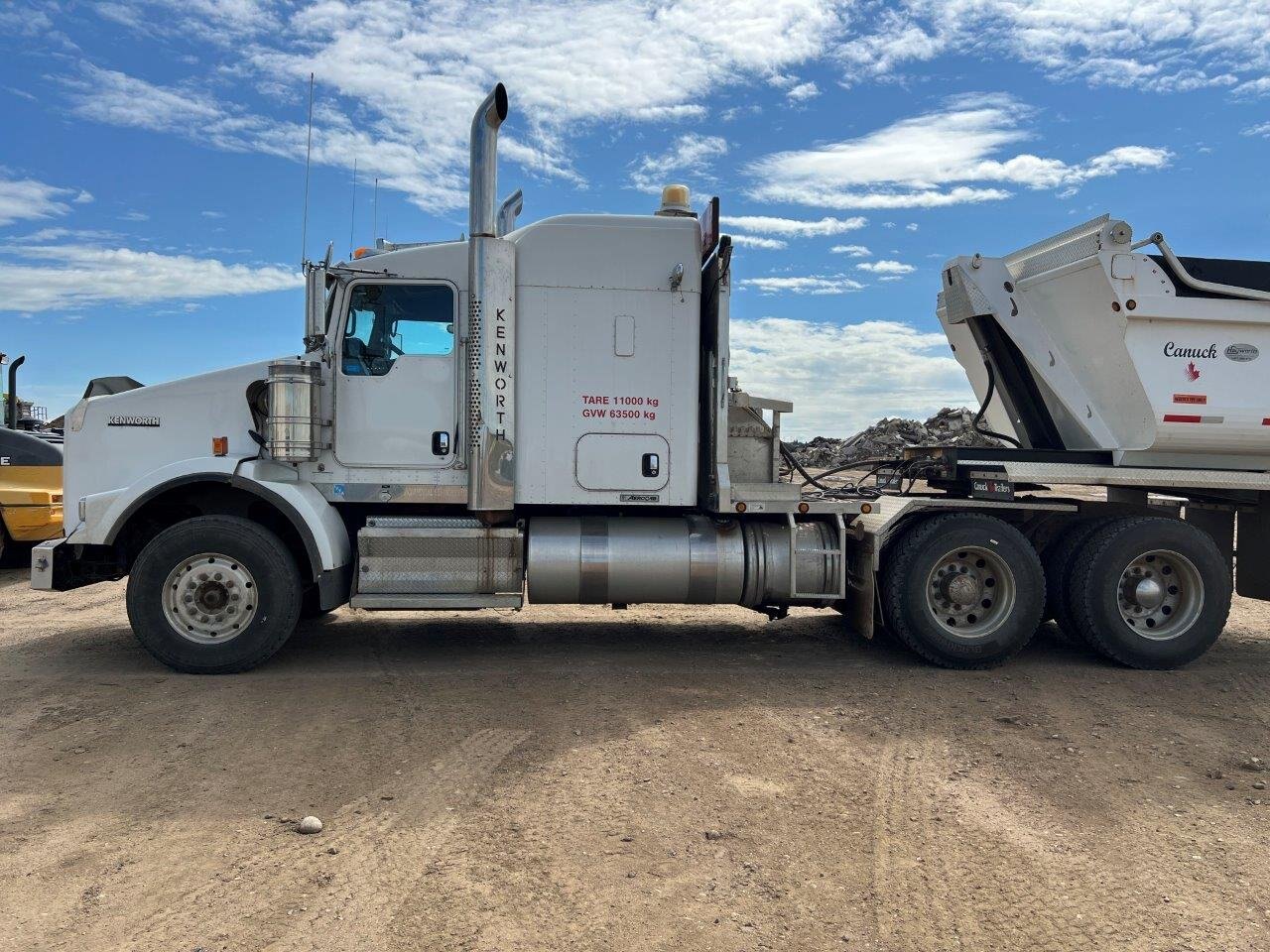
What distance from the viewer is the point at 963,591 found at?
6.97m

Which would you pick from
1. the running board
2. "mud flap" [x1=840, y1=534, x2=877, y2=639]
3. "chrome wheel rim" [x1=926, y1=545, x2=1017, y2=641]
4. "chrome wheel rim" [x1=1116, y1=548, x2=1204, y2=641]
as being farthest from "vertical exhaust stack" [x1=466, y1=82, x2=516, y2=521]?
"chrome wheel rim" [x1=1116, y1=548, x2=1204, y2=641]

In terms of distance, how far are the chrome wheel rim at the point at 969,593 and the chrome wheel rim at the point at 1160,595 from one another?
39.6 inches

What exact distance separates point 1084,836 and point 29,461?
1173 centimetres

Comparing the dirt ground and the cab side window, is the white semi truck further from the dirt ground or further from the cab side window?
the dirt ground

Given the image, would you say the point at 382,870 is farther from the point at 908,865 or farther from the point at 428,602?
the point at 428,602

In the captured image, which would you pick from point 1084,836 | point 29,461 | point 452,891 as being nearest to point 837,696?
point 1084,836

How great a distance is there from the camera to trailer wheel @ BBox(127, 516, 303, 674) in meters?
6.33

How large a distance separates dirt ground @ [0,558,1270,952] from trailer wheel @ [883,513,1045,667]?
24 cm

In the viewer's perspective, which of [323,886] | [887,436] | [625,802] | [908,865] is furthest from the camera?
[887,436]

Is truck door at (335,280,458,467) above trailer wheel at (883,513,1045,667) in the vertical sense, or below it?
above

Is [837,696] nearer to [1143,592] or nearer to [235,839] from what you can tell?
[1143,592]

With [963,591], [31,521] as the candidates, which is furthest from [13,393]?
[963,591]

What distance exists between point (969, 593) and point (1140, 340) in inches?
95.3

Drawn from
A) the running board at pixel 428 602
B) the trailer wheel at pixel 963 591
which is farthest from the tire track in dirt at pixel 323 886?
the trailer wheel at pixel 963 591
